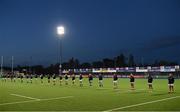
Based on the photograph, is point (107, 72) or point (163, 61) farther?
point (163, 61)

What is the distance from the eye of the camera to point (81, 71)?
118m

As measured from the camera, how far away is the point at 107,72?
340 feet

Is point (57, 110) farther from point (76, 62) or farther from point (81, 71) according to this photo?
point (76, 62)

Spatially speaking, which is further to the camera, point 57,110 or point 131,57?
point 131,57

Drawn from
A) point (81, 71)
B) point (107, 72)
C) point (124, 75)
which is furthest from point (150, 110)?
point (81, 71)

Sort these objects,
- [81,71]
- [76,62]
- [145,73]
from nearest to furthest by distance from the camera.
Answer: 1. [145,73]
2. [81,71]
3. [76,62]

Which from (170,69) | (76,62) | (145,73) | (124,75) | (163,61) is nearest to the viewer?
(170,69)

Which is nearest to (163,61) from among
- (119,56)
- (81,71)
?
(119,56)

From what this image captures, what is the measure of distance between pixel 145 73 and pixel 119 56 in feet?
297

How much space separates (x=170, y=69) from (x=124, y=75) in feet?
60.1

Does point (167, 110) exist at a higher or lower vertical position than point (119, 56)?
lower

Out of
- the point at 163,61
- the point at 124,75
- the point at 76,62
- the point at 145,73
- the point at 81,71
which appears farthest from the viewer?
the point at 76,62

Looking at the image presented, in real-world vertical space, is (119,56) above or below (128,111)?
above

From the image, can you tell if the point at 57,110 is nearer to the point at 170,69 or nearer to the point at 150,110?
the point at 150,110
